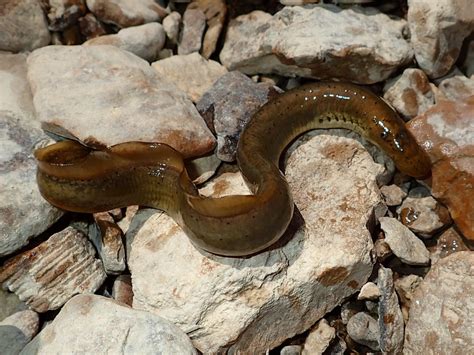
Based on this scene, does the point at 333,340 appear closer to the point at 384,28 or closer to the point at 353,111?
the point at 353,111

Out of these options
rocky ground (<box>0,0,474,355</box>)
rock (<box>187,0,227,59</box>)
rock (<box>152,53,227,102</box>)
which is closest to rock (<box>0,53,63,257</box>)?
rocky ground (<box>0,0,474,355</box>)

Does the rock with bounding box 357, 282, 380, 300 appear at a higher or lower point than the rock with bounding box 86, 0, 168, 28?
lower

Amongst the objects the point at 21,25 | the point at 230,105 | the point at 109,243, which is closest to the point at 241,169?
the point at 230,105

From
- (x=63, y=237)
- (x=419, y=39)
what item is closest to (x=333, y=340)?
(x=63, y=237)

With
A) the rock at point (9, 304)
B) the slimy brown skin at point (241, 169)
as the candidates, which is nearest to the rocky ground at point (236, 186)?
the rock at point (9, 304)

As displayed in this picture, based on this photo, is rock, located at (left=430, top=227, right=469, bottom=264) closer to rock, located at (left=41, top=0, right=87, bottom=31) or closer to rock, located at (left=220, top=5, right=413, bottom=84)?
rock, located at (left=220, top=5, right=413, bottom=84)

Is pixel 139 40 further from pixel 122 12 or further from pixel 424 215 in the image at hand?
pixel 424 215

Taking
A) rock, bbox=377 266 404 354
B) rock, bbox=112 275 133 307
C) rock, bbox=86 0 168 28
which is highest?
rock, bbox=86 0 168 28

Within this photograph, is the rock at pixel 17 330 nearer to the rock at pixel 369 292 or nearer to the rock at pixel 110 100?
the rock at pixel 110 100
